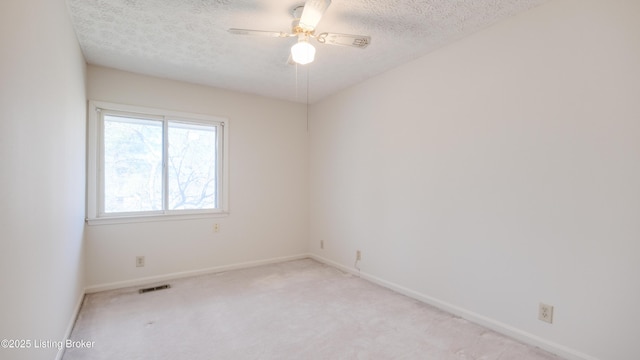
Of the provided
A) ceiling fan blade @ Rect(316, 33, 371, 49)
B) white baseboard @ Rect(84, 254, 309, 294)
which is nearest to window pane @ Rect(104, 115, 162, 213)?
white baseboard @ Rect(84, 254, 309, 294)

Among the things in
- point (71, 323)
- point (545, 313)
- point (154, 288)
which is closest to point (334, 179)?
point (154, 288)

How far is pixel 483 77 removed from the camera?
248 centimetres

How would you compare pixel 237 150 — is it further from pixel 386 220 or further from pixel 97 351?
pixel 97 351

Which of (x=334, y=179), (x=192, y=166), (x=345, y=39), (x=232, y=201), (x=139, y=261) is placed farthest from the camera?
(x=334, y=179)

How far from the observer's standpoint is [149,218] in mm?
3520

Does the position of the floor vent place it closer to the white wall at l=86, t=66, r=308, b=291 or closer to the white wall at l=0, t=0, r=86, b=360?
the white wall at l=86, t=66, r=308, b=291

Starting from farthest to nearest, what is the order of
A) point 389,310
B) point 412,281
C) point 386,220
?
point 386,220
point 412,281
point 389,310

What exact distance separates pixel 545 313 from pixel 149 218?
12.7ft

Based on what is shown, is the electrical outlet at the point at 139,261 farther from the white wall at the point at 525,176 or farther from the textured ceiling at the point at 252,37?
the white wall at the point at 525,176

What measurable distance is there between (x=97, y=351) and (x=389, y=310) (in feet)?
7.43

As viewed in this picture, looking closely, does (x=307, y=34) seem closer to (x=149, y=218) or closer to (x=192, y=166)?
(x=192, y=166)

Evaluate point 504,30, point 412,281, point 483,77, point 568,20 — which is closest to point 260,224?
point 412,281

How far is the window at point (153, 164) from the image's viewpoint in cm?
326

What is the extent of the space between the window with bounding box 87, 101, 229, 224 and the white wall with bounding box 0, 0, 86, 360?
851 mm
